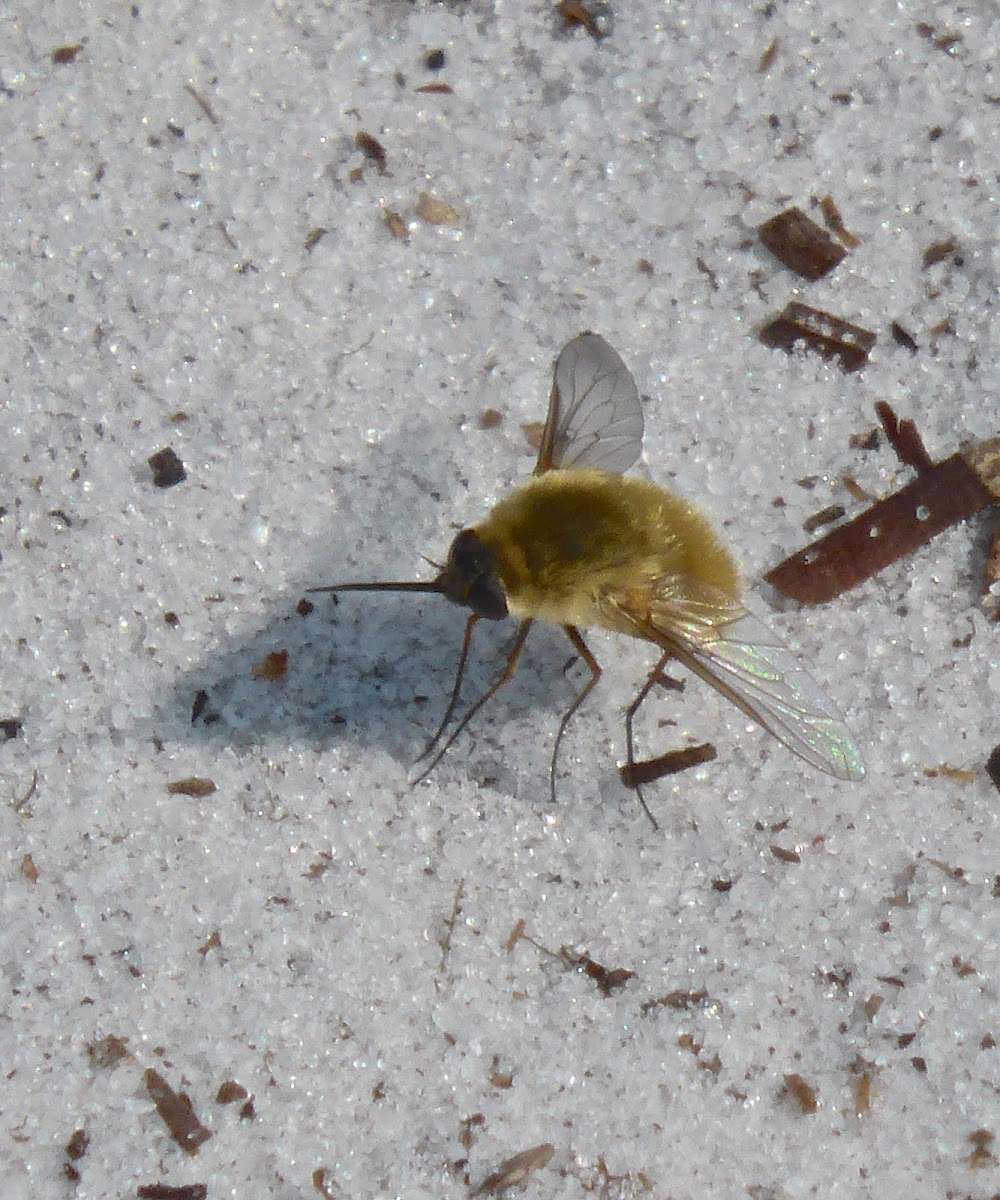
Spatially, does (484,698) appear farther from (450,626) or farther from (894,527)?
(894,527)

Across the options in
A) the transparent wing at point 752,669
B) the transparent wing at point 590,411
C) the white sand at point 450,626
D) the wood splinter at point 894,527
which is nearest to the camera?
the transparent wing at point 752,669

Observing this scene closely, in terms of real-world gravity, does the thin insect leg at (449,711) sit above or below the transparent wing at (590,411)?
below

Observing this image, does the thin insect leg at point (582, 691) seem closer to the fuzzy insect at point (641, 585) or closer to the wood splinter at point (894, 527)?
the fuzzy insect at point (641, 585)

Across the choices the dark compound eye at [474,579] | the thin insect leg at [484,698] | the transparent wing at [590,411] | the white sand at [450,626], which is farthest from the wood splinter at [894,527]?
the dark compound eye at [474,579]

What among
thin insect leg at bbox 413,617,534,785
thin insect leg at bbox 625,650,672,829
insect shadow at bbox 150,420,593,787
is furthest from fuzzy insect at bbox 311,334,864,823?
insect shadow at bbox 150,420,593,787

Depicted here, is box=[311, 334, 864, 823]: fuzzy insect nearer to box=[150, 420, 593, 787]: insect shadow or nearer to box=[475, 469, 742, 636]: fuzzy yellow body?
box=[475, 469, 742, 636]: fuzzy yellow body

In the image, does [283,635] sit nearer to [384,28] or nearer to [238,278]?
[238,278]

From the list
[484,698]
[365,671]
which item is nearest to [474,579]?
[484,698]
